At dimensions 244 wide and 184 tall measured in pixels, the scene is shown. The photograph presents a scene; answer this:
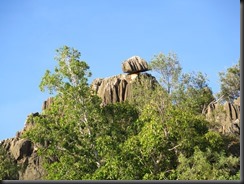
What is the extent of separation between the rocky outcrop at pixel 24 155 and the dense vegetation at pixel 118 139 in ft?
31.7

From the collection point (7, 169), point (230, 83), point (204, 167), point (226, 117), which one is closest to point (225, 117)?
point (226, 117)

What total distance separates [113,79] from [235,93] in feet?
25.2

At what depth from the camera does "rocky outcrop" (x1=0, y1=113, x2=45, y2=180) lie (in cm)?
2334

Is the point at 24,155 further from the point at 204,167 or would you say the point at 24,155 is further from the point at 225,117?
the point at 204,167

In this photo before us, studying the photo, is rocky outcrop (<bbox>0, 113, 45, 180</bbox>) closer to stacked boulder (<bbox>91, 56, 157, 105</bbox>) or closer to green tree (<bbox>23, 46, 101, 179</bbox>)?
stacked boulder (<bbox>91, 56, 157, 105</bbox>)

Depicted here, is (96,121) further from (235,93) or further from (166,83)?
(235,93)

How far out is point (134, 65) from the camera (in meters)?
31.1

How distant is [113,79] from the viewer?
103 feet

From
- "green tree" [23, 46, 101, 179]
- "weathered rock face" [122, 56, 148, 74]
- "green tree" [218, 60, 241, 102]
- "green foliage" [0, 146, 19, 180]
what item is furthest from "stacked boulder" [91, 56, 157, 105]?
"green tree" [23, 46, 101, 179]

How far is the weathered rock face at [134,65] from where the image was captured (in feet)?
101

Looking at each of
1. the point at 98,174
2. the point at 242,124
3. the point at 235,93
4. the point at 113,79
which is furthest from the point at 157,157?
the point at 113,79

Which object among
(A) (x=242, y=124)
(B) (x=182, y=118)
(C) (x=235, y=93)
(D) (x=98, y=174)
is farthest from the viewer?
(C) (x=235, y=93)

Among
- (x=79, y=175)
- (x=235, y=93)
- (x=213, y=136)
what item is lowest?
(x=79, y=175)

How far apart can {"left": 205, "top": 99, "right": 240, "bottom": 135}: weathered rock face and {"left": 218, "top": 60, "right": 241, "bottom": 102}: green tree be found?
2765mm
